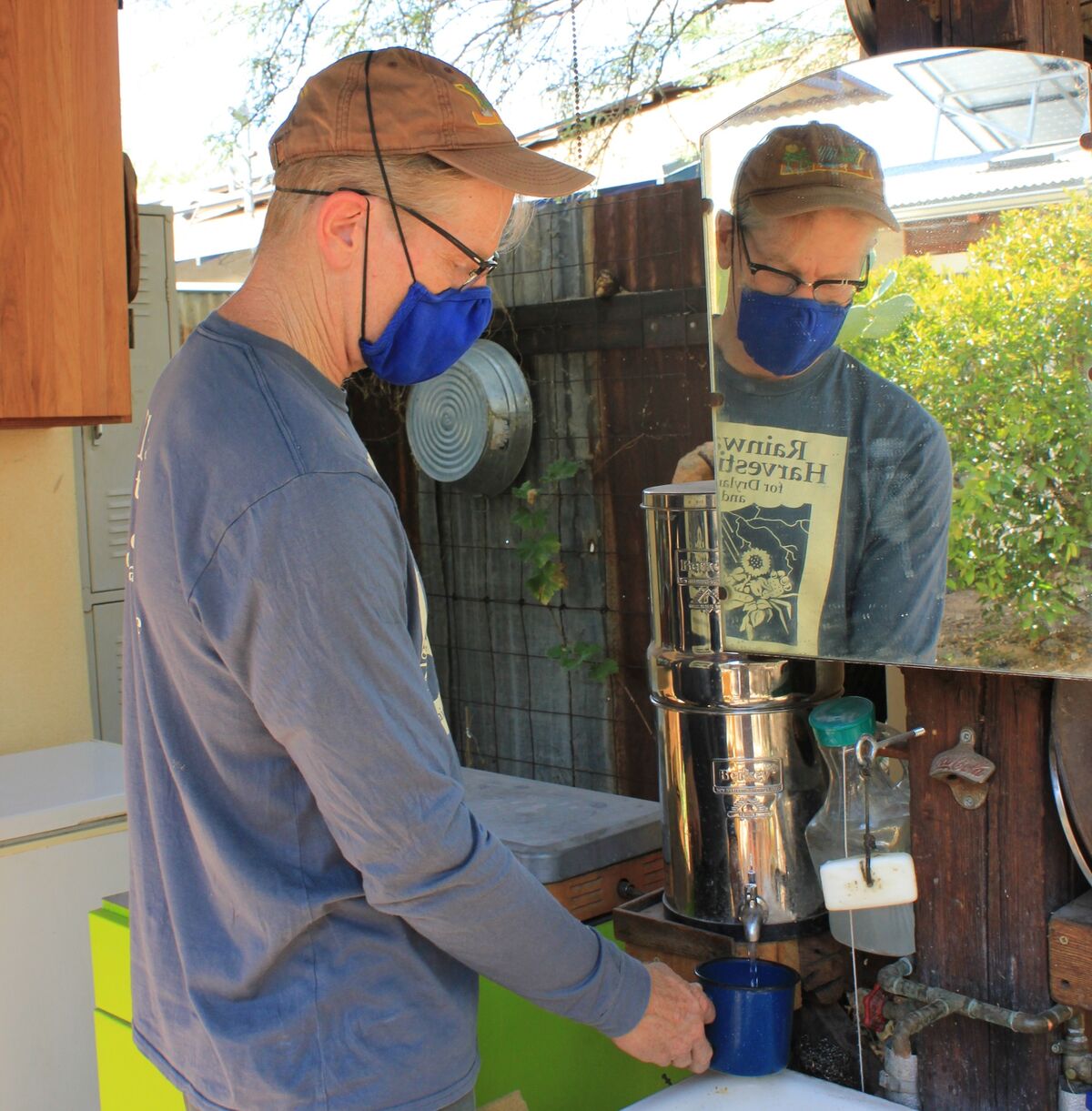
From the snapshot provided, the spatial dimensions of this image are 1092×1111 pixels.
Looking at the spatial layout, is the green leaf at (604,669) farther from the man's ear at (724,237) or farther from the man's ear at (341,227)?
the man's ear at (341,227)

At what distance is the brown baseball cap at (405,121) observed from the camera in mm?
1299

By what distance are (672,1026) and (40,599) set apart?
2.36 meters

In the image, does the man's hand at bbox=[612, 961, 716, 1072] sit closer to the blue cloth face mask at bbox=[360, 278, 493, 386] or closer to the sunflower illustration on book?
the sunflower illustration on book

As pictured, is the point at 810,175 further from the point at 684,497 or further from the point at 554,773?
the point at 554,773

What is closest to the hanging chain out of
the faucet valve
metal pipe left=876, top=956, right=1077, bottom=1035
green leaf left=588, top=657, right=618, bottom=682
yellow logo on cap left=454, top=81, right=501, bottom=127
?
green leaf left=588, top=657, right=618, bottom=682

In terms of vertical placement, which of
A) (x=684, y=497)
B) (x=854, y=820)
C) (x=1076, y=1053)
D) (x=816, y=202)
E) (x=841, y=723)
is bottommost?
(x=1076, y=1053)

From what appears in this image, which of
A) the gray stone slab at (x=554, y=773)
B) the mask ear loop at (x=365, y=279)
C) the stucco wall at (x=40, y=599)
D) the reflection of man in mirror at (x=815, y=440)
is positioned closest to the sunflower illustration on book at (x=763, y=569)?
the reflection of man in mirror at (x=815, y=440)

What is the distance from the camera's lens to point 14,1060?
8.38 ft

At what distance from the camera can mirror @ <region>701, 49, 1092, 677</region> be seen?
138 centimetres

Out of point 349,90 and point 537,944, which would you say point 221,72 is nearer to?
point 349,90

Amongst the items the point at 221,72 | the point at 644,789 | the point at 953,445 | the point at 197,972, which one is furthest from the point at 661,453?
the point at 197,972

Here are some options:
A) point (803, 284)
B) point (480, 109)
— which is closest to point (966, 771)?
point (803, 284)

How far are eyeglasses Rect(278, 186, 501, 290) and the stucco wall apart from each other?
7.15 feet

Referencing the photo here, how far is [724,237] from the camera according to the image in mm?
1623
